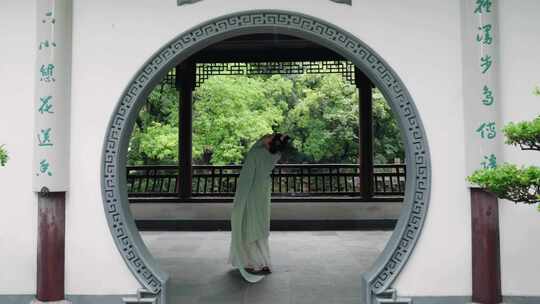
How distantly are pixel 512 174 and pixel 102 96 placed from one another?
2.50 metres

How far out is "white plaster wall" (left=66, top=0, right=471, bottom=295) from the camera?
9.82ft

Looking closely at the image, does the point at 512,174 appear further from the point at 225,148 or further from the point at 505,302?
the point at 225,148

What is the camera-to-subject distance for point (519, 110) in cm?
297

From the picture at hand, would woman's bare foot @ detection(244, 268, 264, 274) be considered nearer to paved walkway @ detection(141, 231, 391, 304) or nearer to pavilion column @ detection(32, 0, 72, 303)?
paved walkway @ detection(141, 231, 391, 304)

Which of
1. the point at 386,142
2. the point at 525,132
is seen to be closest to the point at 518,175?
the point at 525,132

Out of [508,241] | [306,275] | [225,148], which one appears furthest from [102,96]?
[225,148]

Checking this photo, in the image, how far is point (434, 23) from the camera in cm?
304

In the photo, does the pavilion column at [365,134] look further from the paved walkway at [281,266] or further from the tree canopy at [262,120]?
the tree canopy at [262,120]

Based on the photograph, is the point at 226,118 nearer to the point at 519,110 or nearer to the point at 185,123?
the point at 185,123

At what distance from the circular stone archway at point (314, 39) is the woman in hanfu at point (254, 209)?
1.50m

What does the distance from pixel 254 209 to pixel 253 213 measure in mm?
42

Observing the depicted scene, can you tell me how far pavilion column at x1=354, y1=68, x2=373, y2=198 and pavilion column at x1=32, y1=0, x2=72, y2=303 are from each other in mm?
5178

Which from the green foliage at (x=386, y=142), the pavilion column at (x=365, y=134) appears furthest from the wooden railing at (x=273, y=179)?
the green foliage at (x=386, y=142)

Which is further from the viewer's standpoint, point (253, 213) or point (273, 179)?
point (273, 179)
